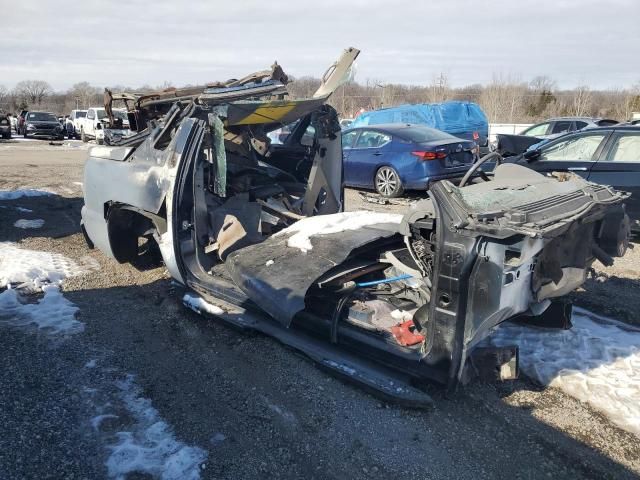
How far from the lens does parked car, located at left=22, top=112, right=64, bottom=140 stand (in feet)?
86.8

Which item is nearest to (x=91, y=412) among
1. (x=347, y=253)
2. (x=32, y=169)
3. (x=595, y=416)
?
(x=347, y=253)

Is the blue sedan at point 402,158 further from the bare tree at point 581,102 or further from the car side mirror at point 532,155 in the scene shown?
the bare tree at point 581,102

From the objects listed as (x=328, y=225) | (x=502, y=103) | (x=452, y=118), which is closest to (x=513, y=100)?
(x=502, y=103)

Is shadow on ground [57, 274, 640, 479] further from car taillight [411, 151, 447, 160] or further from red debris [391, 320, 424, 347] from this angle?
car taillight [411, 151, 447, 160]

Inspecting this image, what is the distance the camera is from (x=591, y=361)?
3.50 metres

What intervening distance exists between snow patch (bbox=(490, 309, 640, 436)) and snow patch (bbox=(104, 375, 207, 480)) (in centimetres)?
222

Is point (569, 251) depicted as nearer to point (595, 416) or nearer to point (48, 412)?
point (595, 416)

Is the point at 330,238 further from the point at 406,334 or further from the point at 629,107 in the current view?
the point at 629,107

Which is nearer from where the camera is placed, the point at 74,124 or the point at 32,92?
the point at 74,124

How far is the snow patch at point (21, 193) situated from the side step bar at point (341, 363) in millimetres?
6866

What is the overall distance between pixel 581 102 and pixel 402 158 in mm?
33512

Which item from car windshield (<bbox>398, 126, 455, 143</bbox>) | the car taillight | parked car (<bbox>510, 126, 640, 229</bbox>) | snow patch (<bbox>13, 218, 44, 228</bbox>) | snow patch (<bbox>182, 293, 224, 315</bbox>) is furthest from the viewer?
car windshield (<bbox>398, 126, 455, 143</bbox>)

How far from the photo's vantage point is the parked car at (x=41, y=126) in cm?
2647

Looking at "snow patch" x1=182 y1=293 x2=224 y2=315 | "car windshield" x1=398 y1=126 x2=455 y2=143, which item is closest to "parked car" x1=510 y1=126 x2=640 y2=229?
"car windshield" x1=398 y1=126 x2=455 y2=143
